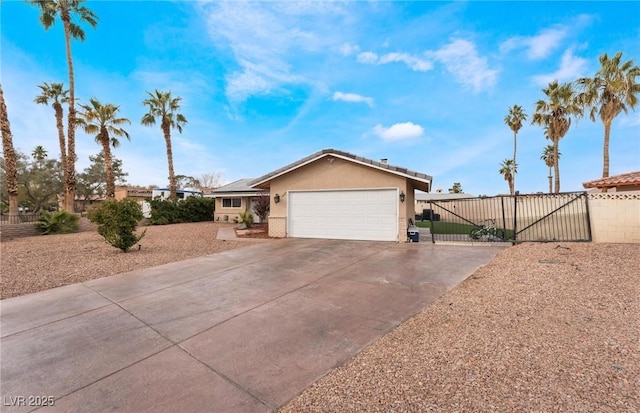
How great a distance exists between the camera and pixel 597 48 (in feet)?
48.2

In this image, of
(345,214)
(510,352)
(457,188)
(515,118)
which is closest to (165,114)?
(345,214)

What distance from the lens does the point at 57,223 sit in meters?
15.5

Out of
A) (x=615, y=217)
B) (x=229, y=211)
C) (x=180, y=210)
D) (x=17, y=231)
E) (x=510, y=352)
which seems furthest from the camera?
(x=229, y=211)

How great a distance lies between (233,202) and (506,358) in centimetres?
2235

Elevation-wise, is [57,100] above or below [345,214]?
above

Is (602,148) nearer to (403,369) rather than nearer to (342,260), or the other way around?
(342,260)

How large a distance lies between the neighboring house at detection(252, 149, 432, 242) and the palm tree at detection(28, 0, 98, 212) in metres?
14.1

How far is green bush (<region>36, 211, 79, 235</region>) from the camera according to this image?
15.0 metres

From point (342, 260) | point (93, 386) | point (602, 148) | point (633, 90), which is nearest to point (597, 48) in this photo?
point (633, 90)

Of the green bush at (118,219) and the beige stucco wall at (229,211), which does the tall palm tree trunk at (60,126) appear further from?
the green bush at (118,219)

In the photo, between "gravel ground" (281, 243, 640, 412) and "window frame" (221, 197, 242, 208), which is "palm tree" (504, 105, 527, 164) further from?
"gravel ground" (281, 243, 640, 412)

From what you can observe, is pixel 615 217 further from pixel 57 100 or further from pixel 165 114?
pixel 57 100

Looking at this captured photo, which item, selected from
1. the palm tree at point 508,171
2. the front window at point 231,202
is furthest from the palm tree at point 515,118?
the front window at point 231,202

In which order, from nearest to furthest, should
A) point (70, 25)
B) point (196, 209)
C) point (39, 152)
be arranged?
1. point (70, 25)
2. point (196, 209)
3. point (39, 152)
